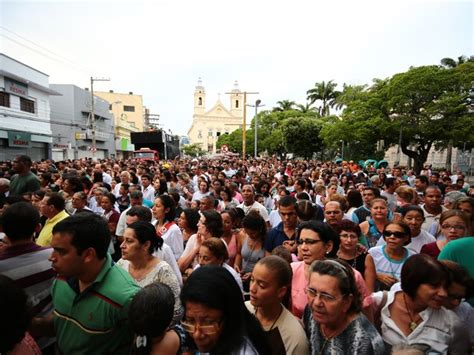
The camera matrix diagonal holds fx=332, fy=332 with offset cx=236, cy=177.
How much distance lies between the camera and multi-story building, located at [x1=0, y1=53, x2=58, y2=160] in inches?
843

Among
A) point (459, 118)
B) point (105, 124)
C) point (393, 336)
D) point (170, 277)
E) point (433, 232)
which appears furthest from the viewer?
point (105, 124)

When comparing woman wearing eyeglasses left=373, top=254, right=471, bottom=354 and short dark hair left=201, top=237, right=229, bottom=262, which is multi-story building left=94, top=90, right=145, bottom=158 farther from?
woman wearing eyeglasses left=373, top=254, right=471, bottom=354

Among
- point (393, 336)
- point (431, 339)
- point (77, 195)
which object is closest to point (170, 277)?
point (393, 336)

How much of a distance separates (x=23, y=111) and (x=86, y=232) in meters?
26.8

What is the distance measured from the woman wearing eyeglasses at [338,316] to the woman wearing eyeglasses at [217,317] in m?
0.44

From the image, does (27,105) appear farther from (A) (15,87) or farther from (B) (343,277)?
(B) (343,277)

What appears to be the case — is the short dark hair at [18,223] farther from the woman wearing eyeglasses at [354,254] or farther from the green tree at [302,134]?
the green tree at [302,134]

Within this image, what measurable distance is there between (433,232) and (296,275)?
2.98 m

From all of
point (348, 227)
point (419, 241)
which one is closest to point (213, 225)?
point (348, 227)

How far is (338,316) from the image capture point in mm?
1902

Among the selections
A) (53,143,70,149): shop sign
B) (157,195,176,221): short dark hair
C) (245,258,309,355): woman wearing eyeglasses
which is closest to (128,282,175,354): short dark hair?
(245,258,309,355): woman wearing eyeglasses

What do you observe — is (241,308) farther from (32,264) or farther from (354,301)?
(32,264)

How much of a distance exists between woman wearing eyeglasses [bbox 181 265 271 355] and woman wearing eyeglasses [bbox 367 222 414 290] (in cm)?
189

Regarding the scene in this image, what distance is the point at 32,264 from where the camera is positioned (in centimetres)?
231
